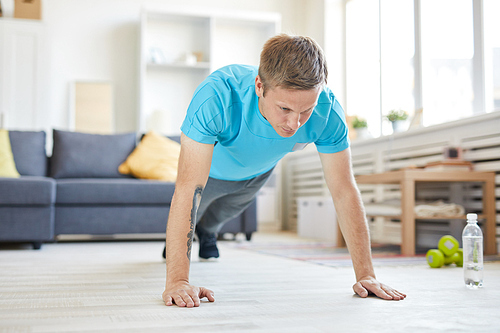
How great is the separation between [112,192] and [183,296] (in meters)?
2.50

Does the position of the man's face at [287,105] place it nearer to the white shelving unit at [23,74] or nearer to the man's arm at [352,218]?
the man's arm at [352,218]

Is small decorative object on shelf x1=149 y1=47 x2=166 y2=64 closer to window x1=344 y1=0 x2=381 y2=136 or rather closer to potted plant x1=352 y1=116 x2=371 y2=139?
window x1=344 y1=0 x2=381 y2=136

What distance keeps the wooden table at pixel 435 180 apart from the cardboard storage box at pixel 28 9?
407cm

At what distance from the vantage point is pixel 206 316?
4.10ft

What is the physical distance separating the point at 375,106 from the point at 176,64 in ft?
6.96

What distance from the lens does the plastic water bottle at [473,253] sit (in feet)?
5.58

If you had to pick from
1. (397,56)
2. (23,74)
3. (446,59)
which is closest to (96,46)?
(23,74)

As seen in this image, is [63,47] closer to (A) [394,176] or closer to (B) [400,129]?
(B) [400,129]

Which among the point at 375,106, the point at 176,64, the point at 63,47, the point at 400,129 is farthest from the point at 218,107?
the point at 63,47

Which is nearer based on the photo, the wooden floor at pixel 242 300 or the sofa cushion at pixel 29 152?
the wooden floor at pixel 242 300

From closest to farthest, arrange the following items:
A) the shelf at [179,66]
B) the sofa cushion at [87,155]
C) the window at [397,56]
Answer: the sofa cushion at [87,155], the window at [397,56], the shelf at [179,66]

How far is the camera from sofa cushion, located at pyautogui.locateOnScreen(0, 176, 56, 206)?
3.33 m

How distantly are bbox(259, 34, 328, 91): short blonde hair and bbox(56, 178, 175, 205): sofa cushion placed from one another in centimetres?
249

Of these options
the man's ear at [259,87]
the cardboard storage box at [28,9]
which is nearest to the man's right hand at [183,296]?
the man's ear at [259,87]
